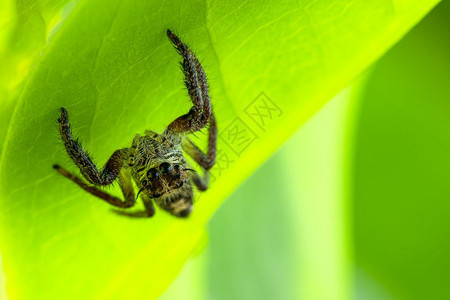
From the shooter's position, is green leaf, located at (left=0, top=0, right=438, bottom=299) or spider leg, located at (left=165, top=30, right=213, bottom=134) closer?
green leaf, located at (left=0, top=0, right=438, bottom=299)

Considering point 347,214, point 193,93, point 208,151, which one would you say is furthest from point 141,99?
point 347,214

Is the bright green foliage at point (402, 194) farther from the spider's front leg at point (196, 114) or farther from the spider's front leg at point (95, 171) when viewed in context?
the spider's front leg at point (95, 171)

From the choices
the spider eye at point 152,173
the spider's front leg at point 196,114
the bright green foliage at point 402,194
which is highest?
the spider's front leg at point 196,114

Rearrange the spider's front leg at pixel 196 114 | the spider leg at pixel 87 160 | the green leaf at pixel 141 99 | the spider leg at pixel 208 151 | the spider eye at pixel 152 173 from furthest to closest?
the spider eye at pixel 152 173, the spider leg at pixel 208 151, the spider's front leg at pixel 196 114, the spider leg at pixel 87 160, the green leaf at pixel 141 99

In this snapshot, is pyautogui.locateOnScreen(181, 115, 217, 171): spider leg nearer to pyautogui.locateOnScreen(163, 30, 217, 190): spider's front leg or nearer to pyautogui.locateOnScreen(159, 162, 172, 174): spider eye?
pyautogui.locateOnScreen(163, 30, 217, 190): spider's front leg

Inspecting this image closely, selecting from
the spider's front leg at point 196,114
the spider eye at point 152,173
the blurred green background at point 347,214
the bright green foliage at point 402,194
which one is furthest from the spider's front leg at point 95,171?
the bright green foliage at point 402,194

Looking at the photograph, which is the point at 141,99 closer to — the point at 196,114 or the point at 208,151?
the point at 196,114

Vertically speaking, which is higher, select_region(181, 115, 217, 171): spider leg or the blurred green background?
select_region(181, 115, 217, 171): spider leg

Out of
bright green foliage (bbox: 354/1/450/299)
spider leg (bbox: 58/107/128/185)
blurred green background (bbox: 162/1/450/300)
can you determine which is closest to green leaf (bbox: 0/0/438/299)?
spider leg (bbox: 58/107/128/185)
